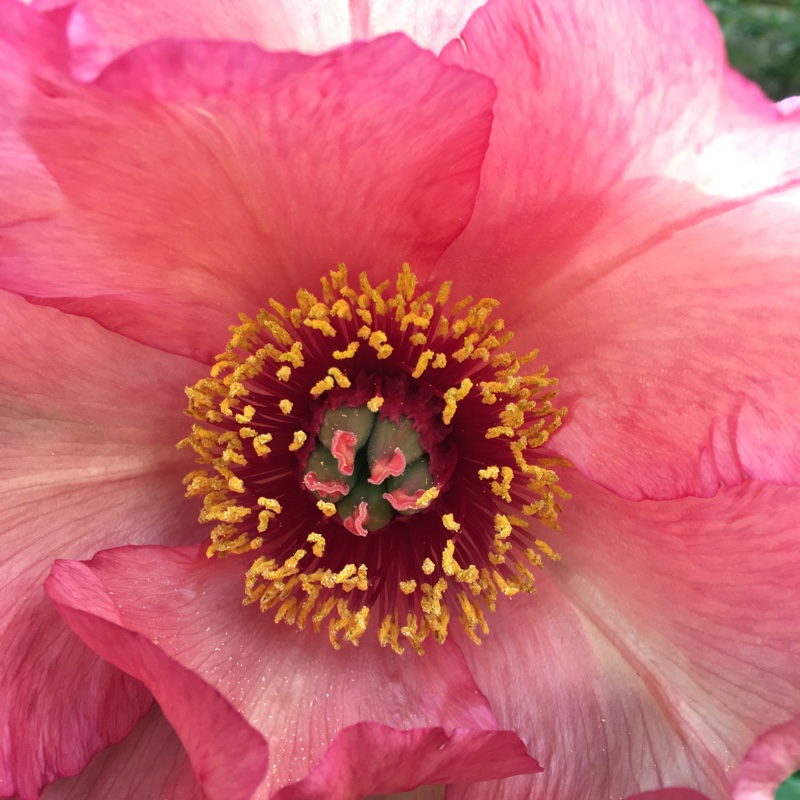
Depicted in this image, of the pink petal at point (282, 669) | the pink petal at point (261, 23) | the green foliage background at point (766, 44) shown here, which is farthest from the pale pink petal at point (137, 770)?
the green foliage background at point (766, 44)

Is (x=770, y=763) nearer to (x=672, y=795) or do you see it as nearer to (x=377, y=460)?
(x=672, y=795)

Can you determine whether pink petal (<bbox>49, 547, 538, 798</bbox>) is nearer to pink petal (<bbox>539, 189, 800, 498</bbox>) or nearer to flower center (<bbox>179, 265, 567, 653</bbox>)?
flower center (<bbox>179, 265, 567, 653</bbox>)

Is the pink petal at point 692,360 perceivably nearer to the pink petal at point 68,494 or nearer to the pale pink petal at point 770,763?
the pale pink petal at point 770,763

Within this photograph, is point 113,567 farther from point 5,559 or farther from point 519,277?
point 519,277

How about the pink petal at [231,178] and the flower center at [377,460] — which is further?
the flower center at [377,460]

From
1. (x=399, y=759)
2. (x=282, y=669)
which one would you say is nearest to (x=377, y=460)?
(x=282, y=669)
